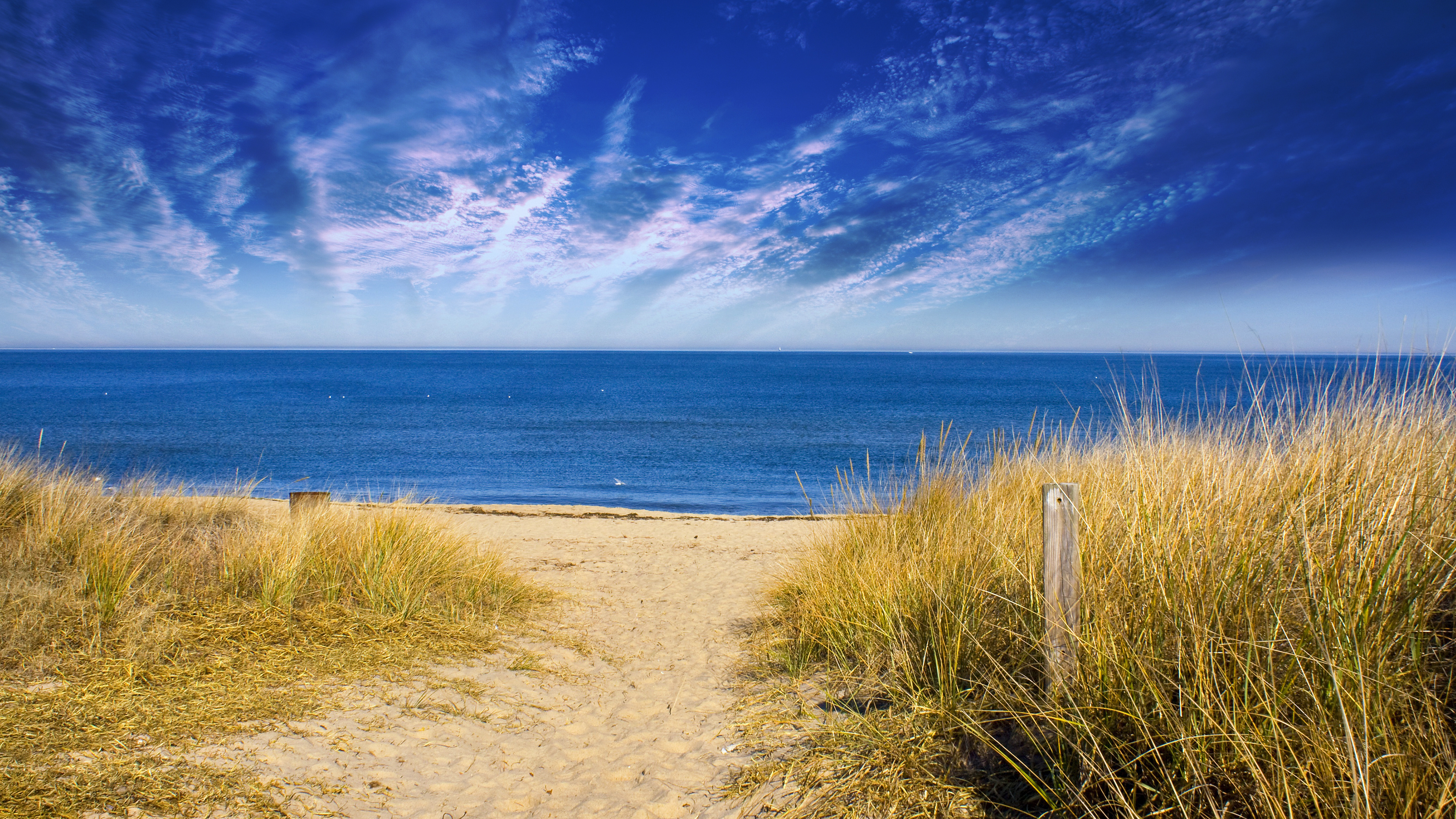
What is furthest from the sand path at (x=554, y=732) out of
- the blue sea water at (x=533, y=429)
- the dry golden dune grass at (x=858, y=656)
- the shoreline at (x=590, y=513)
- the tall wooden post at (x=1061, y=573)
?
the shoreline at (x=590, y=513)

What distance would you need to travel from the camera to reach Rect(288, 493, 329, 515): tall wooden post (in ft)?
21.9

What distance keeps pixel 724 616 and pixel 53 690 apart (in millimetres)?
5145

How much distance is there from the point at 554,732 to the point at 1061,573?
3.32 meters

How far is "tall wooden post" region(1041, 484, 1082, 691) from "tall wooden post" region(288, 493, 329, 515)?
645 cm

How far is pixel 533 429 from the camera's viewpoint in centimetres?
3534

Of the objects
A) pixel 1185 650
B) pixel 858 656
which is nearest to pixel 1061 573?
pixel 1185 650

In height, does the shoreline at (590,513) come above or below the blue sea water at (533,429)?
above

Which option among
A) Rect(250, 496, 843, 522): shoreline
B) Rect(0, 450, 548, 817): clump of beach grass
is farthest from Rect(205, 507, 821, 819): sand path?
Rect(250, 496, 843, 522): shoreline

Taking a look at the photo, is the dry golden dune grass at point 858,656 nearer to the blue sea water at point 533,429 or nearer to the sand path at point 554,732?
the sand path at point 554,732

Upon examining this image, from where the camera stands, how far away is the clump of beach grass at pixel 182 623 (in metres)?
3.33

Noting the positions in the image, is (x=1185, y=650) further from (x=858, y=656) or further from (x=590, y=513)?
(x=590, y=513)

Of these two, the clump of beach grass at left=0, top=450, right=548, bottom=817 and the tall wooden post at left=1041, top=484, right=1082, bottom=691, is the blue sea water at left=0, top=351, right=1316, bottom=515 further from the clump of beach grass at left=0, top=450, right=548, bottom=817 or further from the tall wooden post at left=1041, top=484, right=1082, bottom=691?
the tall wooden post at left=1041, top=484, right=1082, bottom=691

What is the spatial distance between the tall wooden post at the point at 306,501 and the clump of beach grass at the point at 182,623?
14 centimetres

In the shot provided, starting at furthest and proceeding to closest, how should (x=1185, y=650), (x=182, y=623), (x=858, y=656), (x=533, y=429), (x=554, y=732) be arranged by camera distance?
(x=533, y=429) → (x=182, y=623) → (x=858, y=656) → (x=554, y=732) → (x=1185, y=650)
